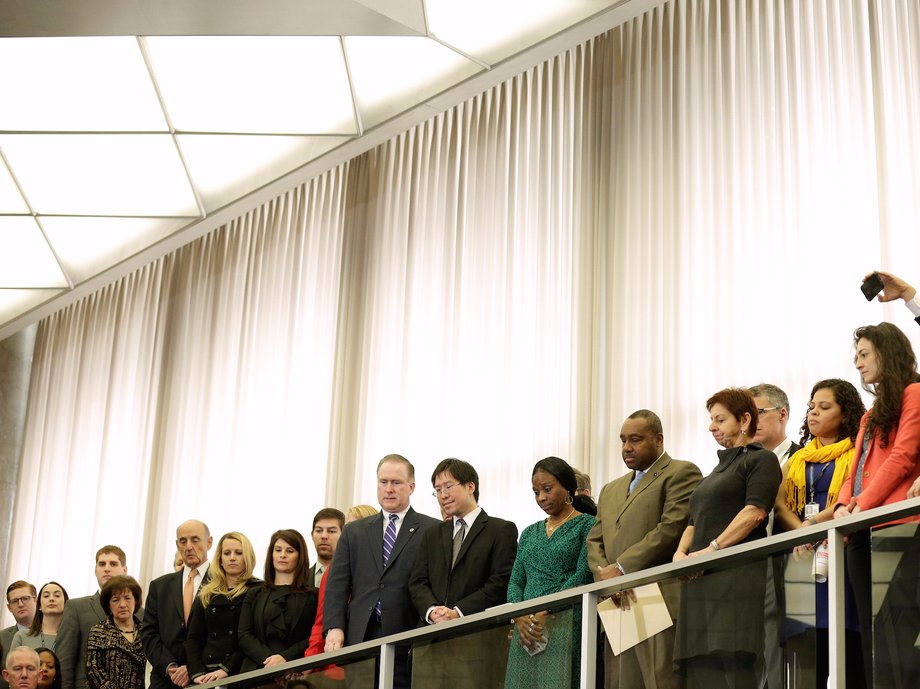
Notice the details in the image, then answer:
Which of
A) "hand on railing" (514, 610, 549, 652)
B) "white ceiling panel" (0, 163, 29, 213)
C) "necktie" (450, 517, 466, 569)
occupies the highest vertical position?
"white ceiling panel" (0, 163, 29, 213)

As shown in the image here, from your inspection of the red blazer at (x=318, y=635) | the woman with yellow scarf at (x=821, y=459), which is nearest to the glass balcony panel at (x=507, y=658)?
the woman with yellow scarf at (x=821, y=459)

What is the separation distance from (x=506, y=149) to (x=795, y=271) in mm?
3337

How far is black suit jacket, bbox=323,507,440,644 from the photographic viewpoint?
7227mm

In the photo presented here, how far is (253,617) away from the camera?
771 centimetres

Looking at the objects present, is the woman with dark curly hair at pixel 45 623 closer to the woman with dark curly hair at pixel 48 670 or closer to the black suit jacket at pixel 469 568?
the woman with dark curly hair at pixel 48 670

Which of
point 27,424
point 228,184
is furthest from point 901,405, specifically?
point 27,424

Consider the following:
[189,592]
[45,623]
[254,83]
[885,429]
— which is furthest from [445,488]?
[254,83]

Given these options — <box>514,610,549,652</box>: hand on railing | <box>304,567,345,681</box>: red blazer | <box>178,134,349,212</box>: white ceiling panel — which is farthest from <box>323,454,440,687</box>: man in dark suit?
<box>178,134,349,212</box>: white ceiling panel

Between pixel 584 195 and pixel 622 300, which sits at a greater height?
pixel 584 195

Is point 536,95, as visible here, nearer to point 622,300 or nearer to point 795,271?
point 622,300

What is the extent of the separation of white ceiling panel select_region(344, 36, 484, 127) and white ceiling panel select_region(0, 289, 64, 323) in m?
5.19

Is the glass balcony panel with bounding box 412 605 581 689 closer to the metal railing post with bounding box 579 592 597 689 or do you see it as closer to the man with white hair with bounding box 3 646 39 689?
the metal railing post with bounding box 579 592 597 689

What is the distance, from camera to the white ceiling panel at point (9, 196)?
1345cm

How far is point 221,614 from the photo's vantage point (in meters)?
7.80
